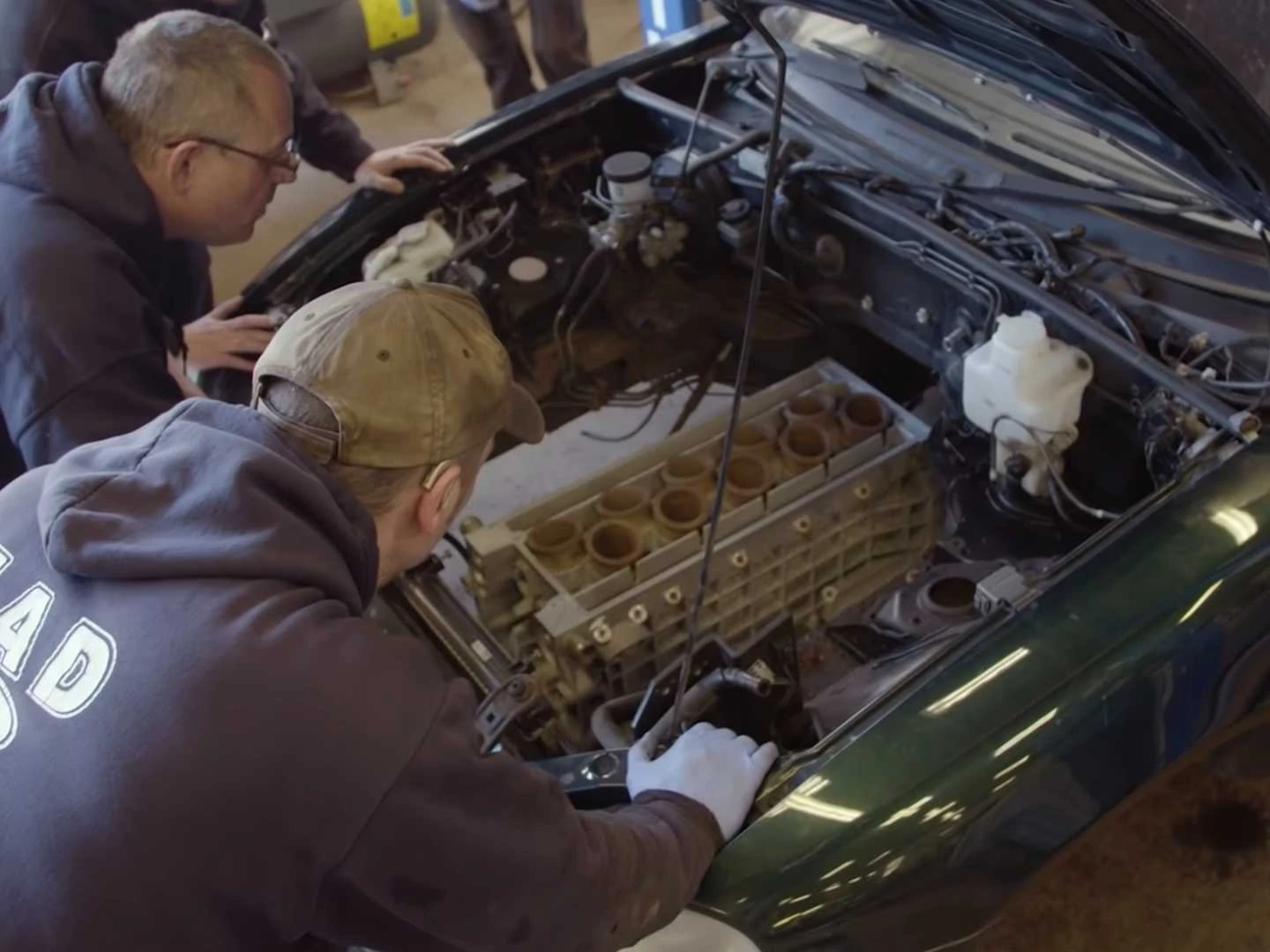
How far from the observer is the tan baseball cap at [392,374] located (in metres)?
1.19

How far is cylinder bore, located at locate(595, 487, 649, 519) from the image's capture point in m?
1.87

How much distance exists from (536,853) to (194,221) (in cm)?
130

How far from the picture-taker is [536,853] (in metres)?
1.08

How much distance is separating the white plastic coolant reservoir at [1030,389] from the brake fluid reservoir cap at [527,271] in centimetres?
88

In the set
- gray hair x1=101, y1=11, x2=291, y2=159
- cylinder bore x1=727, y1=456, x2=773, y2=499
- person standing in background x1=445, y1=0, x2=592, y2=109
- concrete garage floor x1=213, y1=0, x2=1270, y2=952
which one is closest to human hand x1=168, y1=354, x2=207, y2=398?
gray hair x1=101, y1=11, x2=291, y2=159

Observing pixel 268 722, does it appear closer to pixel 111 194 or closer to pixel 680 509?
pixel 680 509

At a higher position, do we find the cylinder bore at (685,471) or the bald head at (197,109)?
the bald head at (197,109)

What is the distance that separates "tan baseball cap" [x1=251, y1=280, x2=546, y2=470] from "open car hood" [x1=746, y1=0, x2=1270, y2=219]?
2.20 ft

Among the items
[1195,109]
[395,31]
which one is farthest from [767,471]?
[395,31]

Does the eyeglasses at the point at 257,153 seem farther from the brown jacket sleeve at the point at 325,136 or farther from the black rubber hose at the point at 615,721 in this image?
the black rubber hose at the point at 615,721

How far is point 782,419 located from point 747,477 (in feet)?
0.49

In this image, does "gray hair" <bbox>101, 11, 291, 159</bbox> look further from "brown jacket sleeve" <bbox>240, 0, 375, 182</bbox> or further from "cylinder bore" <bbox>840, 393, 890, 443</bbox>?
"cylinder bore" <bbox>840, 393, 890, 443</bbox>

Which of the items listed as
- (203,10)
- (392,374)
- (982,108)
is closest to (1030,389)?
(982,108)

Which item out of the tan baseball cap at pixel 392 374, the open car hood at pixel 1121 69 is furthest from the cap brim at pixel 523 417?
the open car hood at pixel 1121 69
